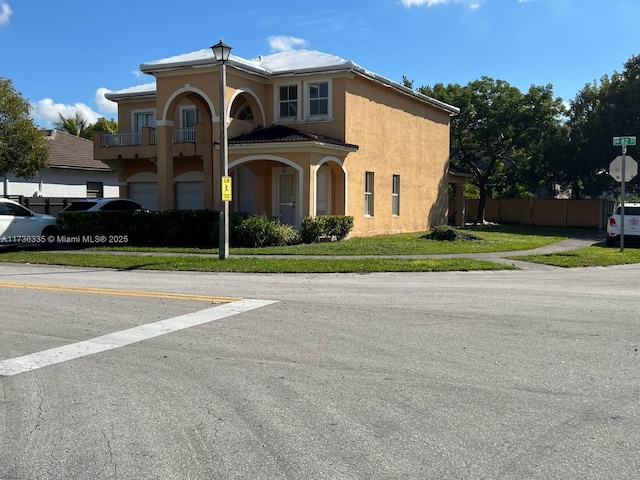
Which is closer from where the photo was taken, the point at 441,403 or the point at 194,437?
the point at 194,437

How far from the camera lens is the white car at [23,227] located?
60.4ft

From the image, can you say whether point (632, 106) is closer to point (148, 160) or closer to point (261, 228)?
point (261, 228)

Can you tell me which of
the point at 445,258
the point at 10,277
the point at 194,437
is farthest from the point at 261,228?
the point at 194,437

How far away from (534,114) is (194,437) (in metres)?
33.8

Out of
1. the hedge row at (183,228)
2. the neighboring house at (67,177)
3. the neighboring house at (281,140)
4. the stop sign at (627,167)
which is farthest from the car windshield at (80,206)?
the stop sign at (627,167)

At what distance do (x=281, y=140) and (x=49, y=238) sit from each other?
820 centimetres

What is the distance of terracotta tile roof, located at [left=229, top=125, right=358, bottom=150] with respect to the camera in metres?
20.2

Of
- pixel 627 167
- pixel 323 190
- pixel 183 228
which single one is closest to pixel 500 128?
pixel 323 190

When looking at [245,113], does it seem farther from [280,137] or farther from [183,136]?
[280,137]

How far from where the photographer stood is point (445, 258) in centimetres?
1638

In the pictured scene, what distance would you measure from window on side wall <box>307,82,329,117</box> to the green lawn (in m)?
5.37

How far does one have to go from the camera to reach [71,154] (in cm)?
3491

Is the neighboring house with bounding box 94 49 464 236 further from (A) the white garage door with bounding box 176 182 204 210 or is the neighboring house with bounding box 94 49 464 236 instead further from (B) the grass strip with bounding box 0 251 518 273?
(B) the grass strip with bounding box 0 251 518 273

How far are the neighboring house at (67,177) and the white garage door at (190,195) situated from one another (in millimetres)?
8569
